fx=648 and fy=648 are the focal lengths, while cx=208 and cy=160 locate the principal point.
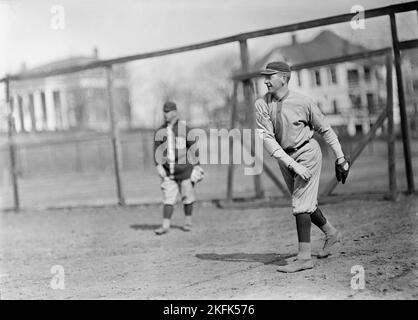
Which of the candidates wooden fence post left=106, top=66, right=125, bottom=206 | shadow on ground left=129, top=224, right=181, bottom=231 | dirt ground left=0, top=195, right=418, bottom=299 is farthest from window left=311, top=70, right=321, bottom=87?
shadow on ground left=129, top=224, right=181, bottom=231

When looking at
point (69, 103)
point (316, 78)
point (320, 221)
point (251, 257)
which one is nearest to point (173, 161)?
point (251, 257)

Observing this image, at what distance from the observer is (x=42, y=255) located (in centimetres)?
781

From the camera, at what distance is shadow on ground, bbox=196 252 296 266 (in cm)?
614

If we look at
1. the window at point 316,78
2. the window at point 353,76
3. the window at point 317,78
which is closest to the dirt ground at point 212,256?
the window at point 317,78

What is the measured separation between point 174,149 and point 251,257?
264cm

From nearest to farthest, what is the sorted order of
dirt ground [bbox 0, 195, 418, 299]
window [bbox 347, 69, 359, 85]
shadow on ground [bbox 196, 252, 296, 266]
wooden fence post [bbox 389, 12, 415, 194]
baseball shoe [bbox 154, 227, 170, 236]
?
dirt ground [bbox 0, 195, 418, 299] → shadow on ground [bbox 196, 252, 296, 266] → baseball shoe [bbox 154, 227, 170, 236] → wooden fence post [bbox 389, 12, 415, 194] → window [bbox 347, 69, 359, 85]

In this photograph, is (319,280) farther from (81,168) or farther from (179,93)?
(179,93)

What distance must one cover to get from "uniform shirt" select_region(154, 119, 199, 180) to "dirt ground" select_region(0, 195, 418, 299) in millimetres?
837

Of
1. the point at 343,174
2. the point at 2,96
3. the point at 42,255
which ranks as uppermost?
the point at 2,96

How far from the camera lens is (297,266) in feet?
17.8

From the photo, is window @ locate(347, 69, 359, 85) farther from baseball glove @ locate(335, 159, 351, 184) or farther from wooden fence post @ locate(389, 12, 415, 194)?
baseball glove @ locate(335, 159, 351, 184)

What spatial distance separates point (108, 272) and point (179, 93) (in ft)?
164

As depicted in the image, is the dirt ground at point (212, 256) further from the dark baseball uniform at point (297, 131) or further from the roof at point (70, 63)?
the roof at point (70, 63)
